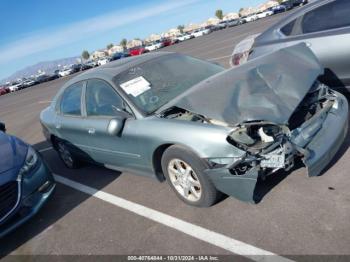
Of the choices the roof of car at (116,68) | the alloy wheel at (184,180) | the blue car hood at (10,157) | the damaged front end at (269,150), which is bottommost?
the alloy wheel at (184,180)

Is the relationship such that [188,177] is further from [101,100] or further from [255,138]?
[101,100]

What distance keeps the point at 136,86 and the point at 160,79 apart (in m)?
0.37

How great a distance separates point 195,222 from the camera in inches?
148

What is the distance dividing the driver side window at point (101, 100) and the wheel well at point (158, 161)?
0.78m

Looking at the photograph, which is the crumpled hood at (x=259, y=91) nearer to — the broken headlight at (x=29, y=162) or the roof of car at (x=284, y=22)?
the roof of car at (x=284, y=22)

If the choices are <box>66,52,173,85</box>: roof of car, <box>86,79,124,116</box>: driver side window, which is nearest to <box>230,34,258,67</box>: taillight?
<box>66,52,173,85</box>: roof of car

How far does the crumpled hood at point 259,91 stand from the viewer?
3.50 metres

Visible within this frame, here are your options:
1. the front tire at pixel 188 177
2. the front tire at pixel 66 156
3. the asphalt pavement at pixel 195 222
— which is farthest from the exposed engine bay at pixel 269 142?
the front tire at pixel 66 156

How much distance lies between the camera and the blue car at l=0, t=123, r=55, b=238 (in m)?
4.22

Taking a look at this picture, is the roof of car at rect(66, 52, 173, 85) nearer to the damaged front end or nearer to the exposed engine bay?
the exposed engine bay

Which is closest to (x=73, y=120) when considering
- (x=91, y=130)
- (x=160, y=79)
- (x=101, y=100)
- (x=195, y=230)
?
(x=91, y=130)

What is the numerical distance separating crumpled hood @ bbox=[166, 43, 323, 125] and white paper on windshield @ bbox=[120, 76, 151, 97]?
0.68m

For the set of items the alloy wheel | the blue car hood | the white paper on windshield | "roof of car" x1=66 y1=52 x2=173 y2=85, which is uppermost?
"roof of car" x1=66 y1=52 x2=173 y2=85

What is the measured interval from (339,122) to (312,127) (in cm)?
45
